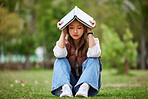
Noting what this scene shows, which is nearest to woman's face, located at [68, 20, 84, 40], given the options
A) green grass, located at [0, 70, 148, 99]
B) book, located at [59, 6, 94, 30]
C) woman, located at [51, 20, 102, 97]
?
woman, located at [51, 20, 102, 97]

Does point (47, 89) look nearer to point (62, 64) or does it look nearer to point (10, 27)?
point (62, 64)

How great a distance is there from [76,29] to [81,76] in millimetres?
690

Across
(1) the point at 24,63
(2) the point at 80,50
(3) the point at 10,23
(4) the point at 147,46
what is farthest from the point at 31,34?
(2) the point at 80,50

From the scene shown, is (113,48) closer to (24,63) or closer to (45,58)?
(24,63)

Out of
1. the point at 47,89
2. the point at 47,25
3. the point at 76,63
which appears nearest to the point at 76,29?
the point at 76,63

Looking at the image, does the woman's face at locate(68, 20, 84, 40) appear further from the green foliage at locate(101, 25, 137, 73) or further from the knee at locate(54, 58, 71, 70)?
the green foliage at locate(101, 25, 137, 73)

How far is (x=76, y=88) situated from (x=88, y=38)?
74 cm

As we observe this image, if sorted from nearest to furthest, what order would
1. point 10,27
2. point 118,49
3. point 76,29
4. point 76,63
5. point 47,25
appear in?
point 76,29 < point 76,63 < point 118,49 < point 10,27 < point 47,25

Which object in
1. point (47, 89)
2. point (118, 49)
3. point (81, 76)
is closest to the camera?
point (81, 76)

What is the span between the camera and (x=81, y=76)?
3.51 metres

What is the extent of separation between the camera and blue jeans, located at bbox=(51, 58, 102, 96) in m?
3.46

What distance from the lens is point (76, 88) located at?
355 centimetres

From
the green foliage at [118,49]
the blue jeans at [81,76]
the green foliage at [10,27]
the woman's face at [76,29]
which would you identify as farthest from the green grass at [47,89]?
the green foliage at [10,27]

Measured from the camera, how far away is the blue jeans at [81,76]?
346cm
